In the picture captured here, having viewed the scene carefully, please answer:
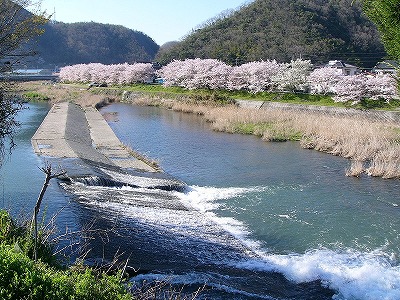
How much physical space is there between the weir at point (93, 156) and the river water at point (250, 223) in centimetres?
59

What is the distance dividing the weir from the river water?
0.59 meters

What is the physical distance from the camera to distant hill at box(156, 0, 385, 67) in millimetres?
66688

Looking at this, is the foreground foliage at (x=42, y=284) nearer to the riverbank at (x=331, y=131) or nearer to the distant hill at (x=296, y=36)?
the riverbank at (x=331, y=131)

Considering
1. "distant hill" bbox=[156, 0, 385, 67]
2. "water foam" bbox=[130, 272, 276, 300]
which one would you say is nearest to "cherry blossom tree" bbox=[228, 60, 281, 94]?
"distant hill" bbox=[156, 0, 385, 67]

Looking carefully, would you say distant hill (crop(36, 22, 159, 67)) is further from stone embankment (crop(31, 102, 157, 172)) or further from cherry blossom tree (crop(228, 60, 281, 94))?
stone embankment (crop(31, 102, 157, 172))

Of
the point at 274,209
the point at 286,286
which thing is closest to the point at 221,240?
the point at 286,286

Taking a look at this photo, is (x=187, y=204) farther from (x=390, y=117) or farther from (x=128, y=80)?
(x=128, y=80)

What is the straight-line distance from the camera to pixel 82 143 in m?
21.7

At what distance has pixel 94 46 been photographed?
137 metres

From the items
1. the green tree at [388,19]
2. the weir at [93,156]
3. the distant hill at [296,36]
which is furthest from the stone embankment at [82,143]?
the distant hill at [296,36]

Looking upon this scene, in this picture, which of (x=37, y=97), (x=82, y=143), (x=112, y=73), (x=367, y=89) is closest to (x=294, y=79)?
(x=367, y=89)

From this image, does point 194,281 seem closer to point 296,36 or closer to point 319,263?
point 319,263

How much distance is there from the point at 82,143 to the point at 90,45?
402 feet

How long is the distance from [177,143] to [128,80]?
4177 cm
